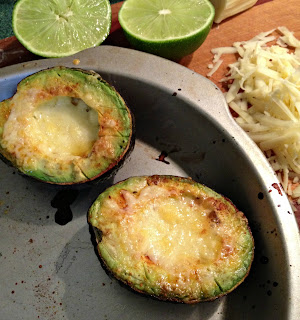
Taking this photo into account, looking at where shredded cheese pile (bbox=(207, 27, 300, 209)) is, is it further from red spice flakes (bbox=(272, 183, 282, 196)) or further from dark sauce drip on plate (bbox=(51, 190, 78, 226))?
dark sauce drip on plate (bbox=(51, 190, 78, 226))

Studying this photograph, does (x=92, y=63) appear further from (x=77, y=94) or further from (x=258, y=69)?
(x=258, y=69)

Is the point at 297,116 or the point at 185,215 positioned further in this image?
the point at 297,116

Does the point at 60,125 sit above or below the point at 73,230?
above

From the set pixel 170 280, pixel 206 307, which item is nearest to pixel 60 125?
pixel 170 280

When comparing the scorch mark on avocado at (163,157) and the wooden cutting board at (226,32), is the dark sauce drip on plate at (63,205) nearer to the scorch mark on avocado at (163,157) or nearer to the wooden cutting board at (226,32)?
the scorch mark on avocado at (163,157)

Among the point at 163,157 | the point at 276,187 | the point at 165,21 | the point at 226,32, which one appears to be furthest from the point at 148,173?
the point at 226,32
